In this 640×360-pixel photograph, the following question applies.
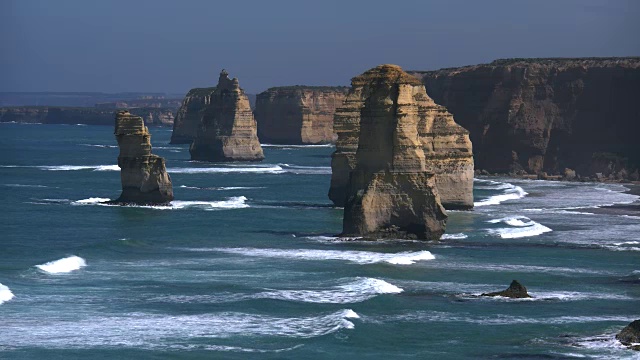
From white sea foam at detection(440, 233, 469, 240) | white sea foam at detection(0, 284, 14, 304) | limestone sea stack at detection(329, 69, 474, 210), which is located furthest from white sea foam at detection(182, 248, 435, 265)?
limestone sea stack at detection(329, 69, 474, 210)

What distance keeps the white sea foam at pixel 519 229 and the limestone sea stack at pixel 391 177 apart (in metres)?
6.15

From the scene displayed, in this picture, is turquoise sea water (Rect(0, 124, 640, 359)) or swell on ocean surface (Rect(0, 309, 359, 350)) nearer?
swell on ocean surface (Rect(0, 309, 359, 350))

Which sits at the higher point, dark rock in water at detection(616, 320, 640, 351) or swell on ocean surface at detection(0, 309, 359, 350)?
dark rock in water at detection(616, 320, 640, 351)

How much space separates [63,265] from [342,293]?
37.6ft

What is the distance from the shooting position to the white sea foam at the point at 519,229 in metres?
62.0

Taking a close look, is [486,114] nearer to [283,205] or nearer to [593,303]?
[283,205]

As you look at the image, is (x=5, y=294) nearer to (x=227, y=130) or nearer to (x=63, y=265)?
(x=63, y=265)

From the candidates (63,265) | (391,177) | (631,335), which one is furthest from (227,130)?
(631,335)

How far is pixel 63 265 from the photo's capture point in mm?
49125

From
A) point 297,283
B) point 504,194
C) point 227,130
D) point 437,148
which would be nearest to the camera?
point 297,283

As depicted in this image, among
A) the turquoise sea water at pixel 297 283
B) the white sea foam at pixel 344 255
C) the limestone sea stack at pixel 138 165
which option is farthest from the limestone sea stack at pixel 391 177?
the limestone sea stack at pixel 138 165

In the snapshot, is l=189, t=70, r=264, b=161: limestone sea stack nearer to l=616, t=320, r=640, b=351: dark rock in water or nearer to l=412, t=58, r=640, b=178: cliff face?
l=412, t=58, r=640, b=178: cliff face

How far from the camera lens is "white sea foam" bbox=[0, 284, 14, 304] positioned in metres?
40.6

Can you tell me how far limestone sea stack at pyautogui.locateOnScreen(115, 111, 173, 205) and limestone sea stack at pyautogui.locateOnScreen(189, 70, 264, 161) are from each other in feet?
209
